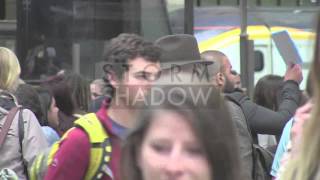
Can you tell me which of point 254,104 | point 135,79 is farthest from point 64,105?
point 135,79

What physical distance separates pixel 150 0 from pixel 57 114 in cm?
393

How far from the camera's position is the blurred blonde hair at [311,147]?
151 centimetres

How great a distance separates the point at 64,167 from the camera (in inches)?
96.7

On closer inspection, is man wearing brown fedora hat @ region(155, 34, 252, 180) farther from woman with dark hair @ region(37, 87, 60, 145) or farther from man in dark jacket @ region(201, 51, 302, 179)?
woman with dark hair @ region(37, 87, 60, 145)

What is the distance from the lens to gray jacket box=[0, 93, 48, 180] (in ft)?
12.4

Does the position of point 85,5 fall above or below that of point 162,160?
above

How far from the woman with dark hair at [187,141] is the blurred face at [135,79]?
2.83 ft

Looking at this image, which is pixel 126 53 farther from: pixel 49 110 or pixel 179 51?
pixel 49 110

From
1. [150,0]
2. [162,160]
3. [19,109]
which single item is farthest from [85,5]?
[162,160]

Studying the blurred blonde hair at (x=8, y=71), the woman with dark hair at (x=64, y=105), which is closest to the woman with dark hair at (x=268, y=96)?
the woman with dark hair at (x=64, y=105)

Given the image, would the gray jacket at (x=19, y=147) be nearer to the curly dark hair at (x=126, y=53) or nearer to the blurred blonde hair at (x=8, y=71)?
the blurred blonde hair at (x=8, y=71)

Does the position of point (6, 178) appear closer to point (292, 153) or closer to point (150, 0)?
point (292, 153)

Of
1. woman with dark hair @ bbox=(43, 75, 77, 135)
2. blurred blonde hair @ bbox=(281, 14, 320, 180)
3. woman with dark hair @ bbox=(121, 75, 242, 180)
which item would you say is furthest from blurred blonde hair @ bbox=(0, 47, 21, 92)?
blurred blonde hair @ bbox=(281, 14, 320, 180)

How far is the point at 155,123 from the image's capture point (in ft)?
5.35
